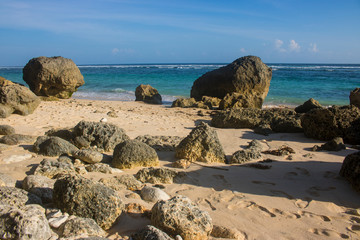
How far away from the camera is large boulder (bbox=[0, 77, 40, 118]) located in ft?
25.7

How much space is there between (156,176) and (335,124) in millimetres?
4859

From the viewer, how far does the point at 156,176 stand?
3893 mm

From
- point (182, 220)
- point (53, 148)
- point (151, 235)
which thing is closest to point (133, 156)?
point (53, 148)

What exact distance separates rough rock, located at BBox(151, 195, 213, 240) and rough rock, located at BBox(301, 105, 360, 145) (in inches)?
206

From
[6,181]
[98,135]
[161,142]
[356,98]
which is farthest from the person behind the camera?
[356,98]

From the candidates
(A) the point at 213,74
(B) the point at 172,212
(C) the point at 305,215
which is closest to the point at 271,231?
(C) the point at 305,215

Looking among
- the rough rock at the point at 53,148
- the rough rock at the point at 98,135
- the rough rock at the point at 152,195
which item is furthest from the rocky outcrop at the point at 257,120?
the rough rock at the point at 152,195

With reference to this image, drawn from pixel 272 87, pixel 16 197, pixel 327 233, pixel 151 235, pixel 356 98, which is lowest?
pixel 327 233

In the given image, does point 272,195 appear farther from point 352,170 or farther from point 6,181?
point 6,181

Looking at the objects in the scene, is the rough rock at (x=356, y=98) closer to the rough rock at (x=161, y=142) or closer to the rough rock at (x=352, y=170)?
the rough rock at (x=352, y=170)

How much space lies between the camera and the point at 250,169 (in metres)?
4.57

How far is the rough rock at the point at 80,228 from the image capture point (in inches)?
90.0

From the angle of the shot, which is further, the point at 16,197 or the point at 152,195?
the point at 152,195

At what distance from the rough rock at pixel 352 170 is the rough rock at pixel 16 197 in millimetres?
3785
